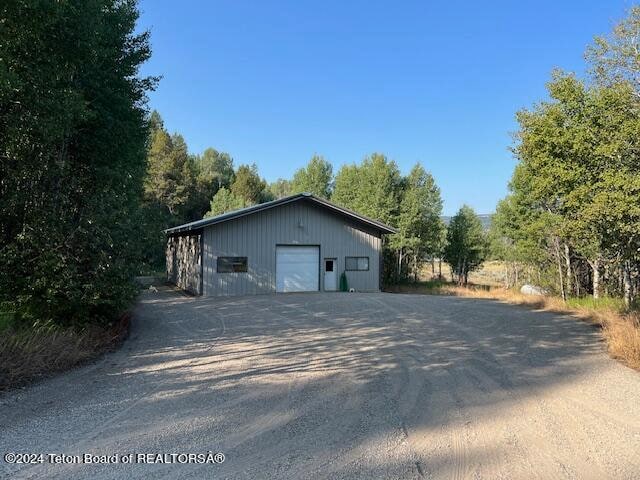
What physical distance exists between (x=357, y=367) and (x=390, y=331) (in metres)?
3.46

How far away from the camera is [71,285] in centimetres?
758

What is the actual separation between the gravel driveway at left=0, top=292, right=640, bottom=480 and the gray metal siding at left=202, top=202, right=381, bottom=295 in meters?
10.6

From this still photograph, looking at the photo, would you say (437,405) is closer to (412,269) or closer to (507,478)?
(507,478)

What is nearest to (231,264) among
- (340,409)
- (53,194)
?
(53,194)

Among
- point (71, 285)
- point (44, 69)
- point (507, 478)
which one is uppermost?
point (44, 69)

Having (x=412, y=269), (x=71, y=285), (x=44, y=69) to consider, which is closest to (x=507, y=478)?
(x=71, y=285)

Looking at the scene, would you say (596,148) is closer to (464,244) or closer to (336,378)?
(336,378)

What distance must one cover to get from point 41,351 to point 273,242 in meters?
14.5

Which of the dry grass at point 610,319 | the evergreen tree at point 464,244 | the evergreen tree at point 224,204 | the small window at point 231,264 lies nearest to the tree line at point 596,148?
the dry grass at point 610,319

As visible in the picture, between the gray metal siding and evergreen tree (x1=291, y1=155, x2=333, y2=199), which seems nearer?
the gray metal siding

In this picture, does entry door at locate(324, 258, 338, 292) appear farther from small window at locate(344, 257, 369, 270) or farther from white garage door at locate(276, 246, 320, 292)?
small window at locate(344, 257, 369, 270)

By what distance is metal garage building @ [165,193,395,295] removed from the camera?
19641 mm

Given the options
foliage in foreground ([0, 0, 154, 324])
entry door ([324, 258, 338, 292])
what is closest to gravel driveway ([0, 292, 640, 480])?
foliage in foreground ([0, 0, 154, 324])

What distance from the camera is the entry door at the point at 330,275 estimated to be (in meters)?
22.0
